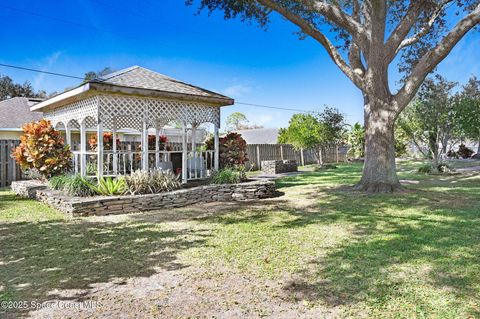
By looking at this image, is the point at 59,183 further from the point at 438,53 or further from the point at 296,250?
the point at 438,53

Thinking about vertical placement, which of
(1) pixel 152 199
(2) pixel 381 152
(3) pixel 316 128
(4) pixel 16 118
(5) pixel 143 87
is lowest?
(1) pixel 152 199

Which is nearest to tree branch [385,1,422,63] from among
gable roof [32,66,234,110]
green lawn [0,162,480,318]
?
green lawn [0,162,480,318]

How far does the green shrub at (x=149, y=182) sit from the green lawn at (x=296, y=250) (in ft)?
3.25

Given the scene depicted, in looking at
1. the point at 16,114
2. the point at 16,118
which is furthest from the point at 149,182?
the point at 16,114

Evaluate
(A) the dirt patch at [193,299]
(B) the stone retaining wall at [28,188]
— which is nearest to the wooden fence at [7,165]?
(B) the stone retaining wall at [28,188]

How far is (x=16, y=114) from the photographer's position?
1692 cm

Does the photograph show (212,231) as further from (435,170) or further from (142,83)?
(435,170)

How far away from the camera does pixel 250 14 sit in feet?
37.5

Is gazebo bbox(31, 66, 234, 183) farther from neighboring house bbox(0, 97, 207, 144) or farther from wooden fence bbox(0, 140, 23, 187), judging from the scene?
neighboring house bbox(0, 97, 207, 144)

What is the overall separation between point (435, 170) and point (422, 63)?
8.17 m

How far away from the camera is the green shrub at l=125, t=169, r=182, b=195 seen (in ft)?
27.4

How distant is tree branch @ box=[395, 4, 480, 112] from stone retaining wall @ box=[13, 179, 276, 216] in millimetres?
4430

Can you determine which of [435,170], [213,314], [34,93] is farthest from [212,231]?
[34,93]

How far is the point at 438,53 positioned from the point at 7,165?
15.2 metres
